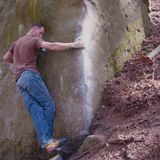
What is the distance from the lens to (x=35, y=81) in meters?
7.56

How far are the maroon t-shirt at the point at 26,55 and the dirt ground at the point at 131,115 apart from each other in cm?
135

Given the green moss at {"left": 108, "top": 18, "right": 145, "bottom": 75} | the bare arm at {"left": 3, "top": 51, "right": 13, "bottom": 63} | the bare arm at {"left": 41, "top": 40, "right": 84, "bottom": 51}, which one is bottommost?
the green moss at {"left": 108, "top": 18, "right": 145, "bottom": 75}

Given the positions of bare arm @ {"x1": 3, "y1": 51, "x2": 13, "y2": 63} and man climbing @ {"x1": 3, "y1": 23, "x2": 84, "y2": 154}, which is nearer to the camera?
man climbing @ {"x1": 3, "y1": 23, "x2": 84, "y2": 154}

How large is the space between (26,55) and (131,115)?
2.01 meters

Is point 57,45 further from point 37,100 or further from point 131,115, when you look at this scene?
point 131,115

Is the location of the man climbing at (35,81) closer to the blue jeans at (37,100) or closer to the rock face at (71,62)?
the blue jeans at (37,100)

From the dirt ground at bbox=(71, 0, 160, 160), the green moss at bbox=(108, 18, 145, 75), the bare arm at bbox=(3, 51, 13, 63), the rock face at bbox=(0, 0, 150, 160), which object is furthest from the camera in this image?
the green moss at bbox=(108, 18, 145, 75)

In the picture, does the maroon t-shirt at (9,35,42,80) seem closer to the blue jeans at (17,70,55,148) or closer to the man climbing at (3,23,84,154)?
the man climbing at (3,23,84,154)

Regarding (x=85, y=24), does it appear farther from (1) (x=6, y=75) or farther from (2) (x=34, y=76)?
(1) (x=6, y=75)

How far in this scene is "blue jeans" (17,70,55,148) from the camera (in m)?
7.45

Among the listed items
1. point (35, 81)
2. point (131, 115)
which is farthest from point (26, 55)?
point (131, 115)

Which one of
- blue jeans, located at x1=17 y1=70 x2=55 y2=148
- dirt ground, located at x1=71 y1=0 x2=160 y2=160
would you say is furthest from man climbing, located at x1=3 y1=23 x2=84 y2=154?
dirt ground, located at x1=71 y1=0 x2=160 y2=160

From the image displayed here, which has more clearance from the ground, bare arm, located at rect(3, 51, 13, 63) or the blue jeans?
bare arm, located at rect(3, 51, 13, 63)

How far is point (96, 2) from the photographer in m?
8.11
